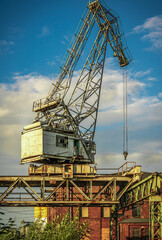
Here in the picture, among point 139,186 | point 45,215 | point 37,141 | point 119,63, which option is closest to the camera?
point 139,186

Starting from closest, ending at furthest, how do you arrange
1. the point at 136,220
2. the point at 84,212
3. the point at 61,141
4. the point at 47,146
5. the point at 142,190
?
1. the point at 142,190
2. the point at 47,146
3. the point at 61,141
4. the point at 136,220
5. the point at 84,212

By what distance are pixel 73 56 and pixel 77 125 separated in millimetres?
8182

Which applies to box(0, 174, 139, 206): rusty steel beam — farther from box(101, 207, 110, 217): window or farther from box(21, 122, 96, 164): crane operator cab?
box(101, 207, 110, 217): window

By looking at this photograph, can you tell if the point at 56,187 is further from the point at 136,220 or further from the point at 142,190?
the point at 136,220

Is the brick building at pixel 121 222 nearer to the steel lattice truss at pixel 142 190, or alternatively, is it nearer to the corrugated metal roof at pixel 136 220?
the corrugated metal roof at pixel 136 220

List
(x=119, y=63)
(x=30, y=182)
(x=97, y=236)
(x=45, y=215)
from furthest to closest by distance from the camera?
(x=45, y=215)
(x=97, y=236)
(x=119, y=63)
(x=30, y=182)

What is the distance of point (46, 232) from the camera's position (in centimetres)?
2373

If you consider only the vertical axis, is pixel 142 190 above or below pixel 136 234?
above

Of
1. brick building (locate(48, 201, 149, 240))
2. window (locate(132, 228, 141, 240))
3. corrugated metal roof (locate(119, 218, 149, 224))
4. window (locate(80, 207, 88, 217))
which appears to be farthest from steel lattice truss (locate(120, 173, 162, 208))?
window (locate(80, 207, 88, 217))

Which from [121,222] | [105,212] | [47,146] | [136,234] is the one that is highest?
[47,146]

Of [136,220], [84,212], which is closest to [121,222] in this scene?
[136,220]

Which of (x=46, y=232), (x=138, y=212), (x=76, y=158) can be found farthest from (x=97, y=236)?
(x=46, y=232)

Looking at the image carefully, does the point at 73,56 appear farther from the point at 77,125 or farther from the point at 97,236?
the point at 97,236

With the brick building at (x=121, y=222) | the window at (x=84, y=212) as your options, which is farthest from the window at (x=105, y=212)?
the window at (x=84, y=212)
